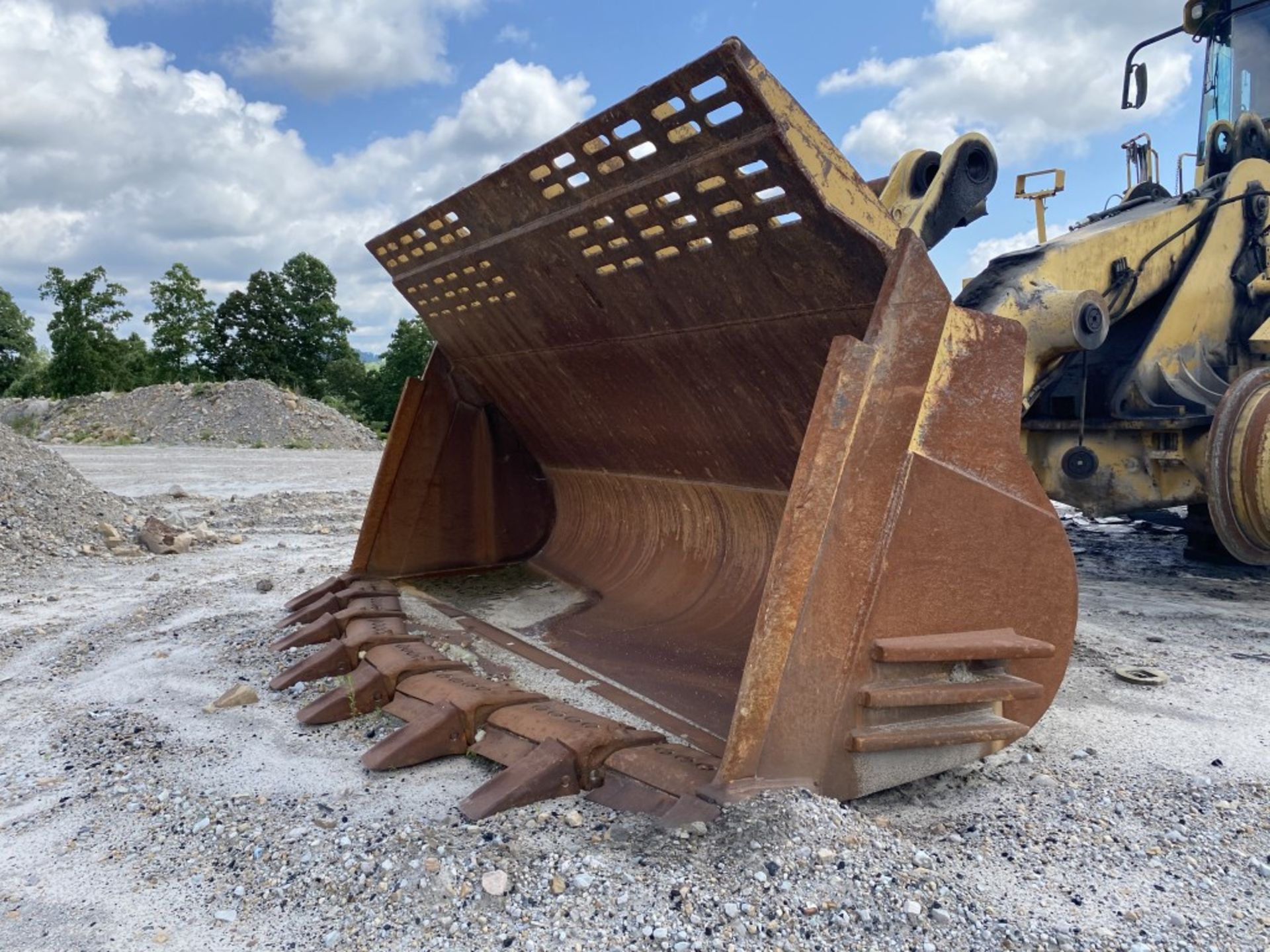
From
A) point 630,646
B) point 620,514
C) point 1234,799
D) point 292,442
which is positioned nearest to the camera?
point 1234,799

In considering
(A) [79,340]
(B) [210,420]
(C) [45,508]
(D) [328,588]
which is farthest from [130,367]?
(D) [328,588]

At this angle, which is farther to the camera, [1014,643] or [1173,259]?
[1173,259]

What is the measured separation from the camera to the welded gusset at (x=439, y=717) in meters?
2.66

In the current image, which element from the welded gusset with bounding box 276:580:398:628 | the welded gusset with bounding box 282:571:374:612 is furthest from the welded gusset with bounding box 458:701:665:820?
the welded gusset with bounding box 282:571:374:612

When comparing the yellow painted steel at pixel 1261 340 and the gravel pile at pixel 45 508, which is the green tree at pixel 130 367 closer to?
the gravel pile at pixel 45 508

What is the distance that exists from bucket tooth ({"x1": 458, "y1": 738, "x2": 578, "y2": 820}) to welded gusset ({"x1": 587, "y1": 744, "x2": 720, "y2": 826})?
0.08 metres

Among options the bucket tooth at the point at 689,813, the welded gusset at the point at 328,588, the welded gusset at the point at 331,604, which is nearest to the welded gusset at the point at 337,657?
the welded gusset at the point at 331,604

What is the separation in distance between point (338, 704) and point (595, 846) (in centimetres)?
126

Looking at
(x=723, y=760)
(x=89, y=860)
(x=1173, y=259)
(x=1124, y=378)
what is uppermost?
(x=1173, y=259)

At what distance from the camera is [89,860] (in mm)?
2285

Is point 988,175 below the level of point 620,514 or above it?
above

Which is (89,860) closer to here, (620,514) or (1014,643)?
(1014,643)

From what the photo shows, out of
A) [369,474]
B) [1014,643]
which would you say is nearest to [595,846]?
[1014,643]

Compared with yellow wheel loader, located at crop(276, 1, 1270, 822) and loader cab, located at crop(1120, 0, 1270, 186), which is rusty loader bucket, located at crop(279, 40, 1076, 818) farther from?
loader cab, located at crop(1120, 0, 1270, 186)
